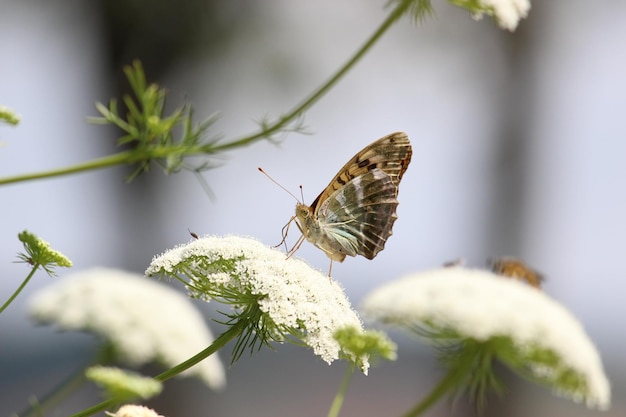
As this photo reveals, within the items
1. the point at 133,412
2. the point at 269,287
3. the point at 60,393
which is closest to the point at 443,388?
the point at 269,287

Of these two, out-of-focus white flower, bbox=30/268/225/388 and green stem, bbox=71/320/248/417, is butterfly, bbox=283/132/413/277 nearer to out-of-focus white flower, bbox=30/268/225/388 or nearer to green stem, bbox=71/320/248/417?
green stem, bbox=71/320/248/417

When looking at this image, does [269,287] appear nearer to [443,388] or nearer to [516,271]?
[443,388]

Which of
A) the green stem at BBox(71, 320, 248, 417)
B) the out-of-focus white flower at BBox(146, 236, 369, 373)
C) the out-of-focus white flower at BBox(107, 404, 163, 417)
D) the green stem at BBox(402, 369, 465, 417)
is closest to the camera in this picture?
the green stem at BBox(71, 320, 248, 417)

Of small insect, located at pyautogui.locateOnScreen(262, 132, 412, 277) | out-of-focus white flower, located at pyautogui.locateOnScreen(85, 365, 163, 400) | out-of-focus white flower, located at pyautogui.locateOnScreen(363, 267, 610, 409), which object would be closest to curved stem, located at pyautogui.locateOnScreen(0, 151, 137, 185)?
out-of-focus white flower, located at pyautogui.locateOnScreen(85, 365, 163, 400)

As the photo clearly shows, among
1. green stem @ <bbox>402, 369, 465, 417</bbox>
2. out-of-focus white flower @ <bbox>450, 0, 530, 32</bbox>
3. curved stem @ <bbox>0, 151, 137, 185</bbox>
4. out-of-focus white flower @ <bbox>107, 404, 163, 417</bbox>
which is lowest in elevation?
out-of-focus white flower @ <bbox>107, 404, 163, 417</bbox>

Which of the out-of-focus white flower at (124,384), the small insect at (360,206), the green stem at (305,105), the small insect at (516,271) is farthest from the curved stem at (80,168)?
the small insect at (516,271)

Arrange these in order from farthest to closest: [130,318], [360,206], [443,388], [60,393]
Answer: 1. [130,318]
2. [360,206]
3. [60,393]
4. [443,388]

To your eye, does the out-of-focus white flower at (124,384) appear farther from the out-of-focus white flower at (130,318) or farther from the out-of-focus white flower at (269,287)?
the out-of-focus white flower at (130,318)
